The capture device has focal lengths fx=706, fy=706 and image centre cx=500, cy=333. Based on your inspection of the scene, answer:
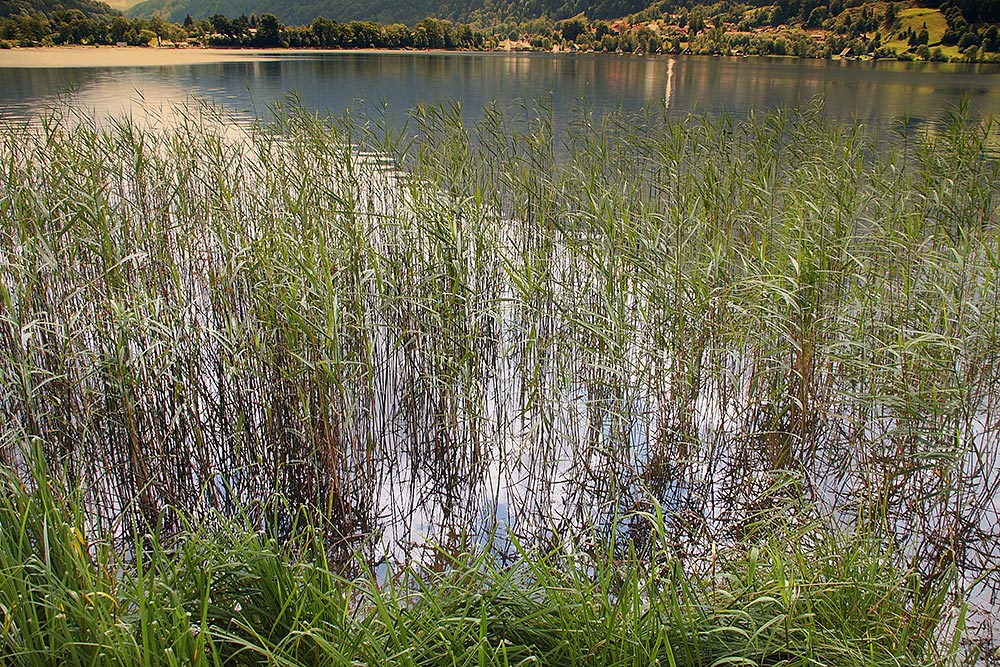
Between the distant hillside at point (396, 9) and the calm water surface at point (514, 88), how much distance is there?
1127 inches

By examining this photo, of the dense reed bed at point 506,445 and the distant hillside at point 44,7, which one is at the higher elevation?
the distant hillside at point 44,7

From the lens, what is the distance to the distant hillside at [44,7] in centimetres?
3234

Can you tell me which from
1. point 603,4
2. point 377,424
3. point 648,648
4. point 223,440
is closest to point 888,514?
point 648,648

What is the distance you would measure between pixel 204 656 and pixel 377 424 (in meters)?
1.67

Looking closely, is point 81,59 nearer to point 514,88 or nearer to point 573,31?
point 514,88

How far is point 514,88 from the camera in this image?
1558cm

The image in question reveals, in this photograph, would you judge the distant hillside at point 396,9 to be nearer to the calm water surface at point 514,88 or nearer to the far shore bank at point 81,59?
the far shore bank at point 81,59

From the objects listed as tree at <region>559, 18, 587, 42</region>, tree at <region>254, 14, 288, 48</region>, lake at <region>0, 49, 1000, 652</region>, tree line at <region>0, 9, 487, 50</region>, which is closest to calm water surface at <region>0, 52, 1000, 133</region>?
lake at <region>0, 49, 1000, 652</region>

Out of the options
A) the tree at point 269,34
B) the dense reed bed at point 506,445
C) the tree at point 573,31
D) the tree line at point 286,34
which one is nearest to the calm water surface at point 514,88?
the dense reed bed at point 506,445

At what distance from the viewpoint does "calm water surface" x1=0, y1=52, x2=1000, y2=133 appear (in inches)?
432

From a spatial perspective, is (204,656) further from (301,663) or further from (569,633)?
(569,633)

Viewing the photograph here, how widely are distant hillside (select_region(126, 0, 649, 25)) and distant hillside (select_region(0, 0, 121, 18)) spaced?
22037 millimetres

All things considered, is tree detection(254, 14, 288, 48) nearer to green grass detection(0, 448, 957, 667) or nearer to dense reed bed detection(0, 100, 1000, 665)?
dense reed bed detection(0, 100, 1000, 665)

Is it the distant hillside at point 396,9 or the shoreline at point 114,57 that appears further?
the distant hillside at point 396,9
